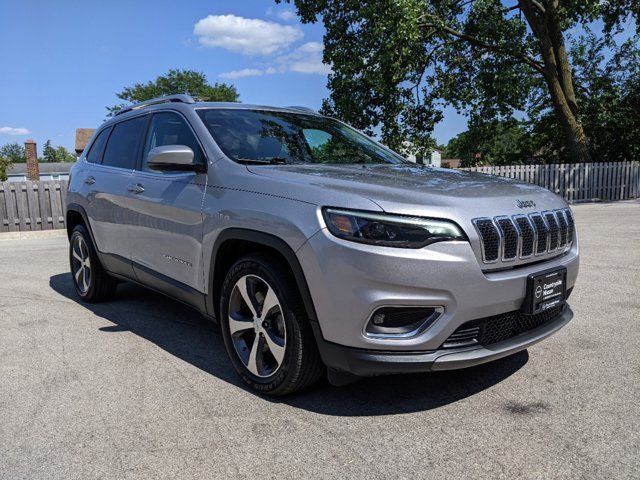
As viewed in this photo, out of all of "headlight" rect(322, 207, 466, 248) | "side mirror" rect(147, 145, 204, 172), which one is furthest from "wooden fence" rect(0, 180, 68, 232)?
"headlight" rect(322, 207, 466, 248)

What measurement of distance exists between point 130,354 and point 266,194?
72.6 inches

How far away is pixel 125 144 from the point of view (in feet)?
16.2

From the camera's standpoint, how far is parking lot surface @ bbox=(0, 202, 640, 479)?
2.47 metres

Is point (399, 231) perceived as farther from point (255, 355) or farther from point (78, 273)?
point (78, 273)

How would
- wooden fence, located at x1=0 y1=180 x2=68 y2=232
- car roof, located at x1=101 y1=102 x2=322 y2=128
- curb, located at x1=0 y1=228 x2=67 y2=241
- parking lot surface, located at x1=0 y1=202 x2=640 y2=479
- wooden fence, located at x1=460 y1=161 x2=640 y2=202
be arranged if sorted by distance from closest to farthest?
parking lot surface, located at x1=0 y1=202 x2=640 y2=479, car roof, located at x1=101 y1=102 x2=322 y2=128, curb, located at x1=0 y1=228 x2=67 y2=241, wooden fence, located at x1=0 y1=180 x2=68 y2=232, wooden fence, located at x1=460 y1=161 x2=640 y2=202

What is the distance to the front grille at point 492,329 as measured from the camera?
2721 millimetres

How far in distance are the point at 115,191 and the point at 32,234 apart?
34.1 ft

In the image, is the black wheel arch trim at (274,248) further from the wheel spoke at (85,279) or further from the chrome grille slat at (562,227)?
the wheel spoke at (85,279)

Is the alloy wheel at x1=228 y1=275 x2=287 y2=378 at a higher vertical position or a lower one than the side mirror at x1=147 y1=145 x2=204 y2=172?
lower

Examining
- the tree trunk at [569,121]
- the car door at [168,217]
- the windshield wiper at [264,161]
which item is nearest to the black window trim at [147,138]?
the car door at [168,217]

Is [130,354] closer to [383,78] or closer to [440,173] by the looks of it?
[440,173]

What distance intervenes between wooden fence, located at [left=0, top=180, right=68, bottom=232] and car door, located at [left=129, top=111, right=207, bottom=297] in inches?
438

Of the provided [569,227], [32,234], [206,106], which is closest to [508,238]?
[569,227]

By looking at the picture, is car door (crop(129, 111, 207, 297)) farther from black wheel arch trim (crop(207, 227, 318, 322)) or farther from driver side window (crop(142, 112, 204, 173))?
black wheel arch trim (crop(207, 227, 318, 322))
